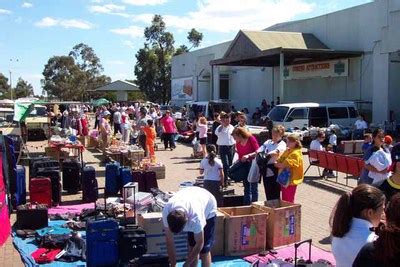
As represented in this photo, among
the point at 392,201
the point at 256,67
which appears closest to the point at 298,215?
the point at 392,201

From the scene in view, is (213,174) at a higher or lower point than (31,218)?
higher

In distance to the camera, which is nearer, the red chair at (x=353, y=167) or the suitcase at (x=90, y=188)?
the suitcase at (x=90, y=188)

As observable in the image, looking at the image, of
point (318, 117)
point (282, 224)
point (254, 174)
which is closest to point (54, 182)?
point (254, 174)

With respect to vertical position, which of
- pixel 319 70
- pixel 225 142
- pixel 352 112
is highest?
pixel 319 70

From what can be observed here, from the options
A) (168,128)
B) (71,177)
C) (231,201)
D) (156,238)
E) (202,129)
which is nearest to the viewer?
(156,238)

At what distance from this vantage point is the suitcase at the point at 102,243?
7074mm

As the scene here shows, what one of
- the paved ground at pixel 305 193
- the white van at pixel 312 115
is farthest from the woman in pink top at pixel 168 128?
the white van at pixel 312 115

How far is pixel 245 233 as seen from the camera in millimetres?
7676

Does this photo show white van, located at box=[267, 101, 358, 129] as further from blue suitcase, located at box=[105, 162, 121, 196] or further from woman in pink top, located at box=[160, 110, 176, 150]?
blue suitcase, located at box=[105, 162, 121, 196]

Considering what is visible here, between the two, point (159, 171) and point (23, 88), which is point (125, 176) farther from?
point (23, 88)

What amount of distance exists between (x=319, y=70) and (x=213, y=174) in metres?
23.7

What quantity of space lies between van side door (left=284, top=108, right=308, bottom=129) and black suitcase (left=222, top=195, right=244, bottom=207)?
13197 millimetres

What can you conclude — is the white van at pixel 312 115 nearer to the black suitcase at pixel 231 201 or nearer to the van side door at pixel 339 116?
the van side door at pixel 339 116

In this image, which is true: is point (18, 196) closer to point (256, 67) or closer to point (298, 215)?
point (298, 215)
